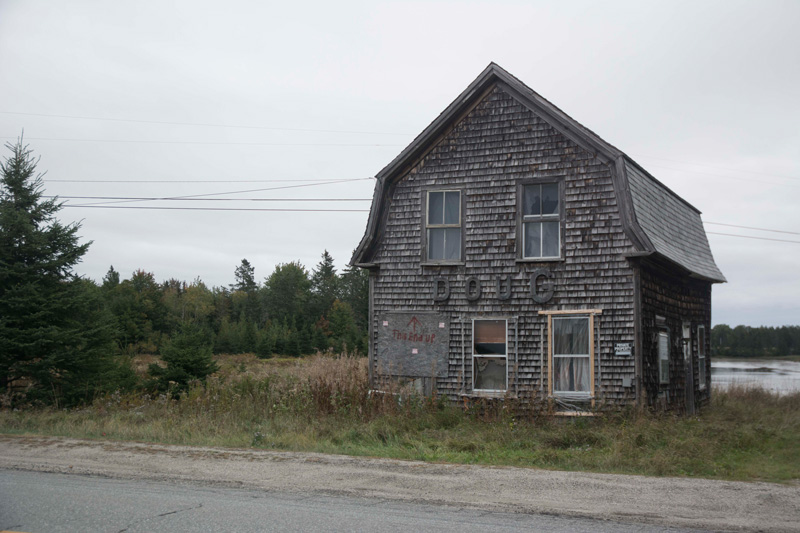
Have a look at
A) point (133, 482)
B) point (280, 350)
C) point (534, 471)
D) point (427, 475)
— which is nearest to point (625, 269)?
point (534, 471)

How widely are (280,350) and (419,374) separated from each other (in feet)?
155

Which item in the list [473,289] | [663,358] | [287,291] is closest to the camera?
[473,289]

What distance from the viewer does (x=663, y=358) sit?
15023 millimetres

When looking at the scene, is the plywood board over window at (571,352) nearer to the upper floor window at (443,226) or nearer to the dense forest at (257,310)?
the upper floor window at (443,226)

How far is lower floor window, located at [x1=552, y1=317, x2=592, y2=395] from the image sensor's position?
547 inches

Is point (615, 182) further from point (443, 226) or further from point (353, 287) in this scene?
point (353, 287)

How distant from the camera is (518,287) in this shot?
47.7ft

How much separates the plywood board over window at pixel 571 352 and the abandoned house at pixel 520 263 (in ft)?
0.07

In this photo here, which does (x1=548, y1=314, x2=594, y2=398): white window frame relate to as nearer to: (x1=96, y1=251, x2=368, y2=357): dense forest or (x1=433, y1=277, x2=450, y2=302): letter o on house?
(x1=433, y1=277, x2=450, y2=302): letter o on house

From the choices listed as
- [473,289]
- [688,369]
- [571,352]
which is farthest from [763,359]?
[473,289]

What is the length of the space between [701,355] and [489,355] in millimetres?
7977

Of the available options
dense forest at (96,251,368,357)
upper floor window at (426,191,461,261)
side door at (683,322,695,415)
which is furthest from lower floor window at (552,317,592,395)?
dense forest at (96,251,368,357)

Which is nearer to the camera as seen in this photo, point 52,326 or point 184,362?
point 52,326

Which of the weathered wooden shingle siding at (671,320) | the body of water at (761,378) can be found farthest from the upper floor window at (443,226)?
the body of water at (761,378)
